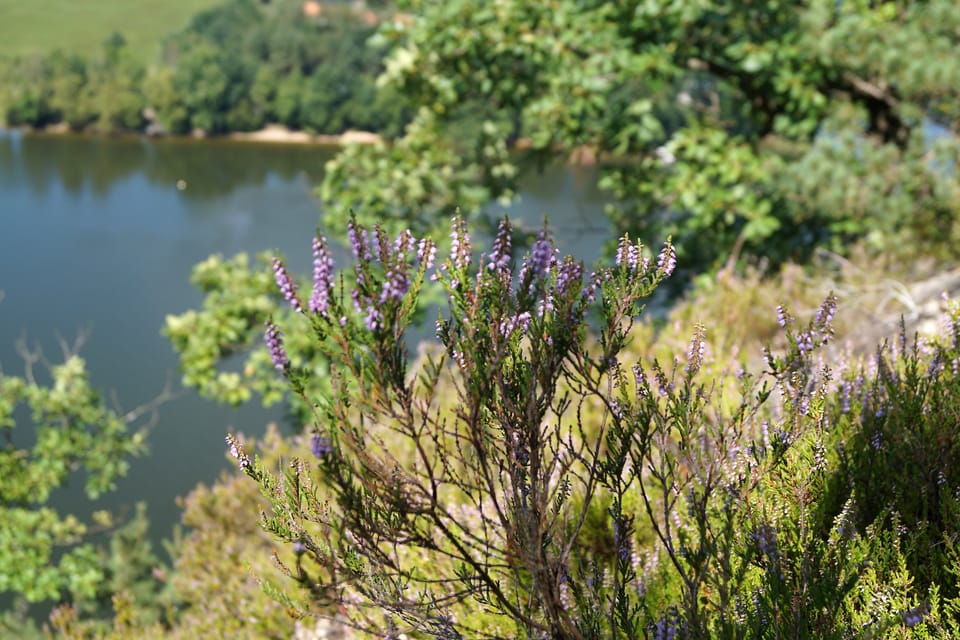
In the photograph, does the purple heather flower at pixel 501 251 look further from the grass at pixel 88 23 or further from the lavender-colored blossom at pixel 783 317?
the grass at pixel 88 23

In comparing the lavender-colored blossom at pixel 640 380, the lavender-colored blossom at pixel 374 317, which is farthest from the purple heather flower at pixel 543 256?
the lavender-colored blossom at pixel 374 317

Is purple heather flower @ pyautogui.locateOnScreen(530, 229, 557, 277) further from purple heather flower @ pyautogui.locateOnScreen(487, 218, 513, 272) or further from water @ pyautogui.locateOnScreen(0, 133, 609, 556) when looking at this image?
water @ pyautogui.locateOnScreen(0, 133, 609, 556)

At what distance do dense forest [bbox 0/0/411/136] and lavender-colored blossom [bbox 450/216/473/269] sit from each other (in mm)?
52841

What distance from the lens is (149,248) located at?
29.9 metres

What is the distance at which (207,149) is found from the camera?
5403 cm

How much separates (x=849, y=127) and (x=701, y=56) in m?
1.48

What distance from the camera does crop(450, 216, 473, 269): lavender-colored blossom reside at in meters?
1.99

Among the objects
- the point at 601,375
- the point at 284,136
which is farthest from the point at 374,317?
the point at 284,136

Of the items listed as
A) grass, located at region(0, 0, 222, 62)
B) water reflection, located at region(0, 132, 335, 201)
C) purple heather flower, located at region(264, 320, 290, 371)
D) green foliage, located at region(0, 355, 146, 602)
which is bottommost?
green foliage, located at region(0, 355, 146, 602)

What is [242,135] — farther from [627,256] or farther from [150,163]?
[627,256]

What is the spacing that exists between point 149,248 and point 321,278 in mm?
30428

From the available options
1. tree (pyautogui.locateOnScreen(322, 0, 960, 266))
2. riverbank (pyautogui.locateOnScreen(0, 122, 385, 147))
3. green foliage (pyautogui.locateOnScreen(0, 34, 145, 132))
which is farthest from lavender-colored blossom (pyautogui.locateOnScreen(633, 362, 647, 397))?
green foliage (pyautogui.locateOnScreen(0, 34, 145, 132))

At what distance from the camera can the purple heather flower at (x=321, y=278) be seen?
1857 millimetres

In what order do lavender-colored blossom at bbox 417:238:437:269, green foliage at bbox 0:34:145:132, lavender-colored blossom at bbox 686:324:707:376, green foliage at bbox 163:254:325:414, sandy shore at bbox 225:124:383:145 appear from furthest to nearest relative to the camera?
green foliage at bbox 0:34:145:132 < sandy shore at bbox 225:124:383:145 < green foliage at bbox 163:254:325:414 < lavender-colored blossom at bbox 686:324:707:376 < lavender-colored blossom at bbox 417:238:437:269
